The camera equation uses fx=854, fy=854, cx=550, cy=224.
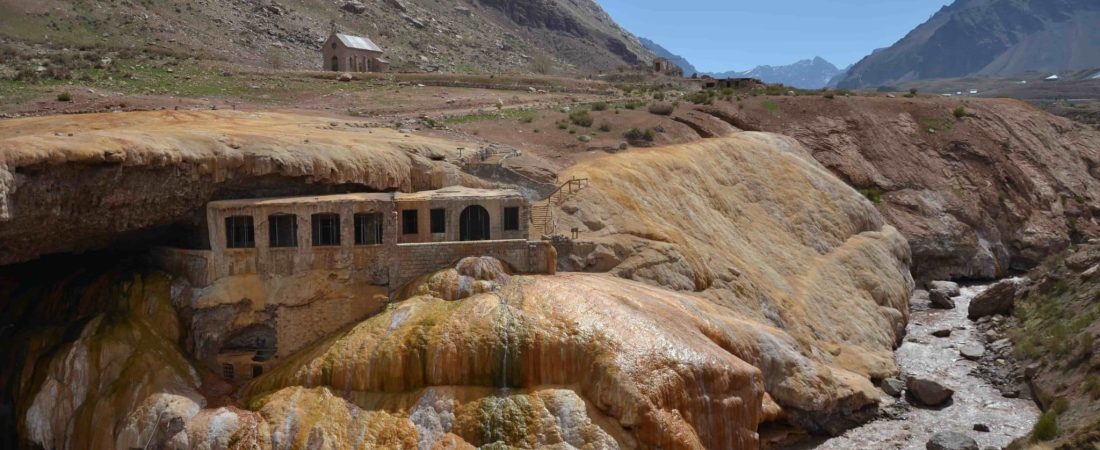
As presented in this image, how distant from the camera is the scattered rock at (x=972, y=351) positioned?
125ft

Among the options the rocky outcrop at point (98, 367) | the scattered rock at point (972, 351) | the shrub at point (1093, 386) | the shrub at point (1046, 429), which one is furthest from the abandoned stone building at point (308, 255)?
the scattered rock at point (972, 351)

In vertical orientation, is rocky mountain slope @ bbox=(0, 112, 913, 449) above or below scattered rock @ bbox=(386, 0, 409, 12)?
below

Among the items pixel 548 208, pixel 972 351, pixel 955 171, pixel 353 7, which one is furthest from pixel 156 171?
pixel 353 7

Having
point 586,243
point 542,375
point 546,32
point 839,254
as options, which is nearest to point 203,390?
point 542,375

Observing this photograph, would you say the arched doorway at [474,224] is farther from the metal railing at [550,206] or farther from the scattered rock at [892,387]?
the scattered rock at [892,387]

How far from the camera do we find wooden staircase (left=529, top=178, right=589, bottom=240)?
33.7 meters

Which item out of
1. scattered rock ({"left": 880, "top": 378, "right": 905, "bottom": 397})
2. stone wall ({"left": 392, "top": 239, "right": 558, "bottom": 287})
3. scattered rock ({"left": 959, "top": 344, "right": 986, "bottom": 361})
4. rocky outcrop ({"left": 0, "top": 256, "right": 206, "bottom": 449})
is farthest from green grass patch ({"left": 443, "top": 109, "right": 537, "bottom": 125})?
scattered rock ({"left": 959, "top": 344, "right": 986, "bottom": 361})

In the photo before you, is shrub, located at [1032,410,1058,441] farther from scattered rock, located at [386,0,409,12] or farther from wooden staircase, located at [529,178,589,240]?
scattered rock, located at [386,0,409,12]

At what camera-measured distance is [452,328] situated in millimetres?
26266

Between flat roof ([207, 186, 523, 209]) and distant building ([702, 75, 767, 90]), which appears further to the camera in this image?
distant building ([702, 75, 767, 90])

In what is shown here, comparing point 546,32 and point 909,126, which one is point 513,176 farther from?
point 546,32

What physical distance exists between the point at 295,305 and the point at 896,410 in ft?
74.1

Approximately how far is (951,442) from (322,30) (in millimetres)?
83047

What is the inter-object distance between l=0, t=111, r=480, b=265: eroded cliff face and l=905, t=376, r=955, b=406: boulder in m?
19.6
